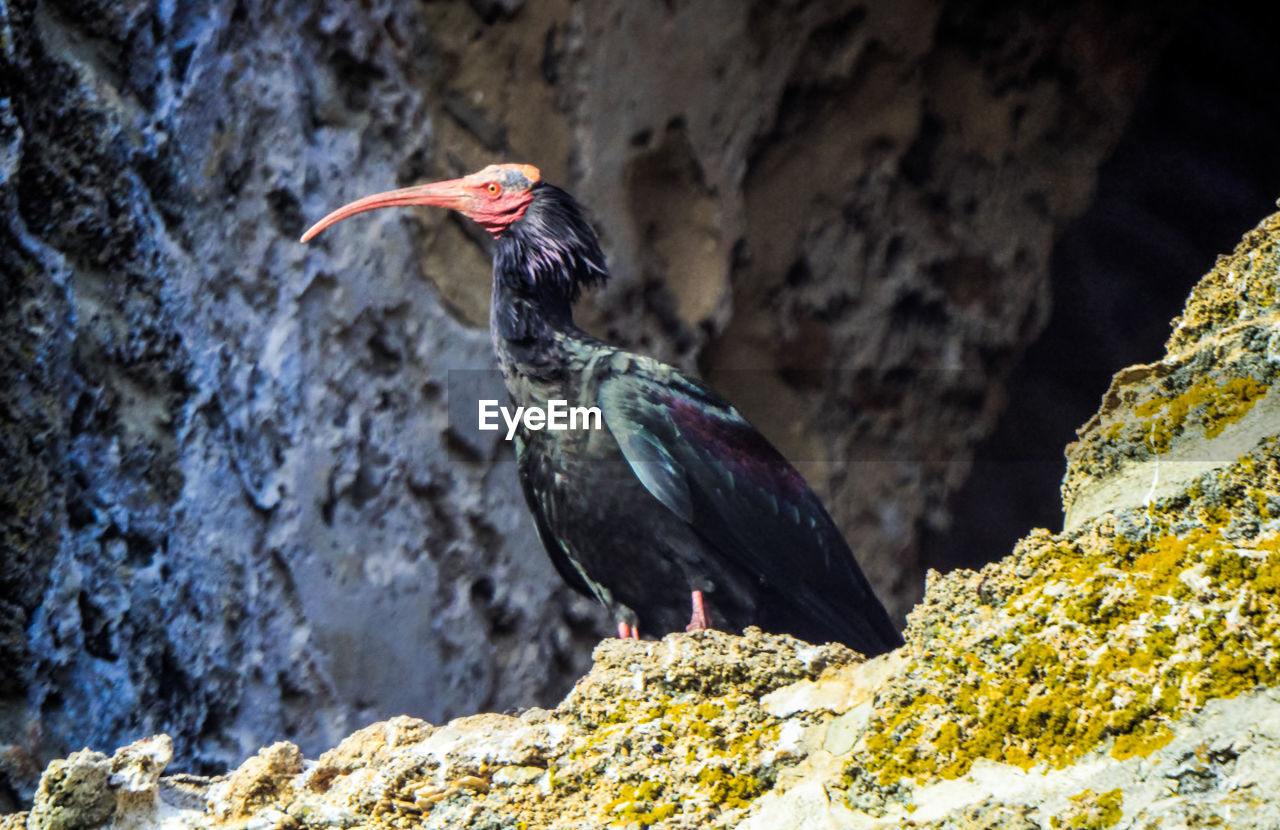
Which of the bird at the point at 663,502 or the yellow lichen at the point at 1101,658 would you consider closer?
the yellow lichen at the point at 1101,658

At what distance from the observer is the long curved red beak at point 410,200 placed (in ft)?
9.93

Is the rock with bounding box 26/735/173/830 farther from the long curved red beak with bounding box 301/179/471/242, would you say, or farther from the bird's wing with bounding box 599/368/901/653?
the long curved red beak with bounding box 301/179/471/242

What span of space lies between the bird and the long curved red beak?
28cm

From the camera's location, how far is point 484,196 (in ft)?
10.3

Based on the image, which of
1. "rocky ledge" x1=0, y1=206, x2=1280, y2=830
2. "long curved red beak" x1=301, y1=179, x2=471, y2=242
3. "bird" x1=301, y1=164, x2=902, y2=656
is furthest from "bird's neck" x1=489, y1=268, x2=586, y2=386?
"rocky ledge" x1=0, y1=206, x2=1280, y2=830

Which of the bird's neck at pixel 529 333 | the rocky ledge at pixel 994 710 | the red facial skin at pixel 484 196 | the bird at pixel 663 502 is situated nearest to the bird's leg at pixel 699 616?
the bird at pixel 663 502

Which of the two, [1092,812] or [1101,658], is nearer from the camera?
[1092,812]

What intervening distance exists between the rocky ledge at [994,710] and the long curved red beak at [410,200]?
1618mm

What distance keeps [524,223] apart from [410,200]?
292mm

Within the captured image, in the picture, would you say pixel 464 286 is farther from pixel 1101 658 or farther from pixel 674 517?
pixel 1101 658

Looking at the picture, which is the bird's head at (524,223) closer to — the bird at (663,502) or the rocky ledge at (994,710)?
the bird at (663,502)

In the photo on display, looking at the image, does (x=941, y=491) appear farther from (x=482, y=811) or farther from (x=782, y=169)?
(x=482, y=811)

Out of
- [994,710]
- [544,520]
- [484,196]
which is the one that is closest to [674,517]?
[544,520]

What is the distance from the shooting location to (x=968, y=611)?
1.33m
